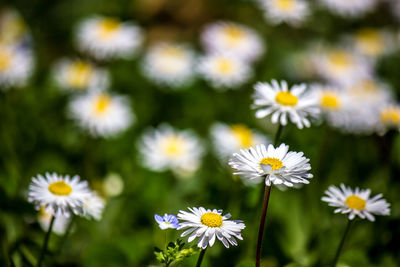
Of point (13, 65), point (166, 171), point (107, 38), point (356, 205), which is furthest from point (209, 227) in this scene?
point (107, 38)

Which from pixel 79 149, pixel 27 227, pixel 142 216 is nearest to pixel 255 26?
pixel 79 149

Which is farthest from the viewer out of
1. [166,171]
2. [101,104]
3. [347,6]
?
[347,6]

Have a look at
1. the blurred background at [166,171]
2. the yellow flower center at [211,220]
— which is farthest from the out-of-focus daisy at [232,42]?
the yellow flower center at [211,220]

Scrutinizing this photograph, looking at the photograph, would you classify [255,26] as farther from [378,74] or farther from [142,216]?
[142,216]

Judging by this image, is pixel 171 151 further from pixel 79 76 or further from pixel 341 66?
pixel 341 66

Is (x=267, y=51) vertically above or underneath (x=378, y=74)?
above

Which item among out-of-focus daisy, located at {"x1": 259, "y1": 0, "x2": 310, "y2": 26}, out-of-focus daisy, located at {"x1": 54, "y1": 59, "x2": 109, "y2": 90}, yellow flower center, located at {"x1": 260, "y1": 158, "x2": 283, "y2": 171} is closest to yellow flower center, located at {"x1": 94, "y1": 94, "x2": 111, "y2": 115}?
out-of-focus daisy, located at {"x1": 54, "y1": 59, "x2": 109, "y2": 90}
